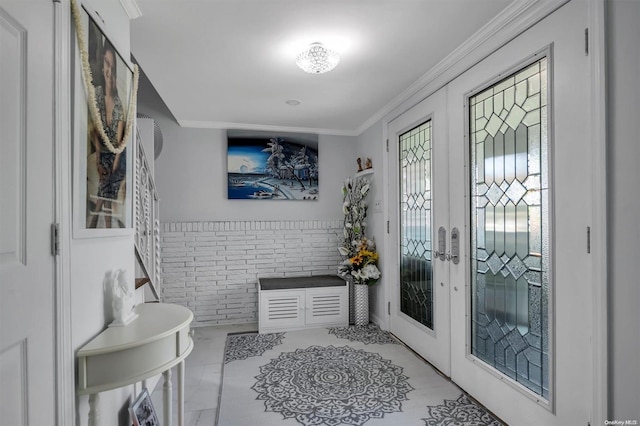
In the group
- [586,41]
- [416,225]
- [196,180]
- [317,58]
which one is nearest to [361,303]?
[416,225]

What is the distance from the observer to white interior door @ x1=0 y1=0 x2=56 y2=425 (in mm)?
890

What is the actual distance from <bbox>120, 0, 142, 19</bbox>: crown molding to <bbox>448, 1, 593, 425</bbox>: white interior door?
2026mm

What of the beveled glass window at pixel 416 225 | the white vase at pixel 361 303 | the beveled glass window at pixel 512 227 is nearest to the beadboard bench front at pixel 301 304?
the white vase at pixel 361 303

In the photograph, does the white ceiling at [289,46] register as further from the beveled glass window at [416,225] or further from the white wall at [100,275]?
the beveled glass window at [416,225]

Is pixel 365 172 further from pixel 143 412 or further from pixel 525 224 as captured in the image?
pixel 143 412

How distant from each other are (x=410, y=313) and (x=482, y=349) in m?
0.97

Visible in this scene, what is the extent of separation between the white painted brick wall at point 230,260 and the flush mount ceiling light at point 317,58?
2269 millimetres

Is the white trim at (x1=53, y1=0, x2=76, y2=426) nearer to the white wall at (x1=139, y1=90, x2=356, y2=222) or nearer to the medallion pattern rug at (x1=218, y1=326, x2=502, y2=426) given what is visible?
the medallion pattern rug at (x1=218, y1=326, x2=502, y2=426)

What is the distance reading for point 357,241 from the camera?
152 inches

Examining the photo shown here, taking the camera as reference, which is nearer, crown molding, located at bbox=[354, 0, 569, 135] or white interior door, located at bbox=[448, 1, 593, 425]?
white interior door, located at bbox=[448, 1, 593, 425]

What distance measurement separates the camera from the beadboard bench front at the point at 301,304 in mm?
3641
